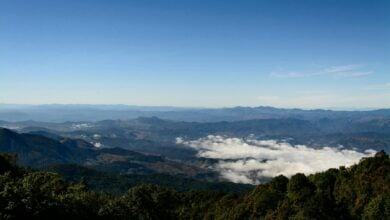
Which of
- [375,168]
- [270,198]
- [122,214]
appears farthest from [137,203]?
[375,168]

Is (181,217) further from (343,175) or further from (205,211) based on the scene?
(343,175)

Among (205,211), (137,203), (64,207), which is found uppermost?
(64,207)

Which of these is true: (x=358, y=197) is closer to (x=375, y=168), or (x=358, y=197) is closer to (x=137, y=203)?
(x=375, y=168)

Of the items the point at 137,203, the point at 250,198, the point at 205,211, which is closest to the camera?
the point at 137,203

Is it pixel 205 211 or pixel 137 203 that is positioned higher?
pixel 137 203

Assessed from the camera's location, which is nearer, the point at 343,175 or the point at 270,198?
the point at 270,198

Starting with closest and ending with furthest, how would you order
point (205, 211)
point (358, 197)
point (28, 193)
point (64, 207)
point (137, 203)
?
point (28, 193) → point (64, 207) → point (358, 197) → point (137, 203) → point (205, 211)

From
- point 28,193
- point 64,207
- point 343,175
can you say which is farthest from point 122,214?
point 343,175
